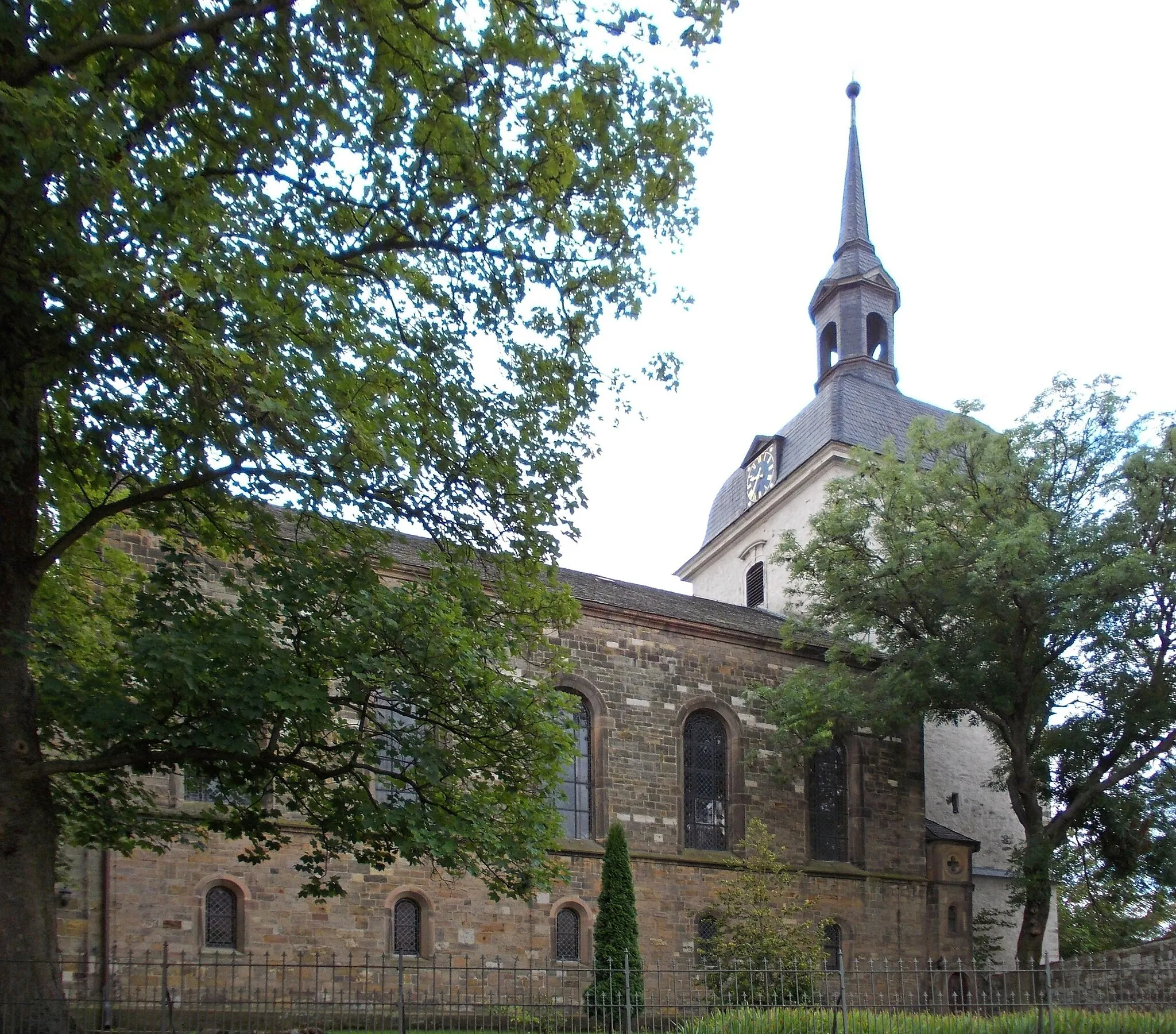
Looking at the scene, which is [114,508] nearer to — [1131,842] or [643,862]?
[643,862]

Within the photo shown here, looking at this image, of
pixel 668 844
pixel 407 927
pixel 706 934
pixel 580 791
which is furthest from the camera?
pixel 668 844

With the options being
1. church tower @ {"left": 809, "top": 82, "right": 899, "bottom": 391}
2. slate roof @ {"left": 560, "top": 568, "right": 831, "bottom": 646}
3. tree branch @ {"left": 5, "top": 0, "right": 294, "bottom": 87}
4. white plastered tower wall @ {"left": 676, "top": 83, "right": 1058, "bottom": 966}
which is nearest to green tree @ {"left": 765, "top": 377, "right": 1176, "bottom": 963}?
slate roof @ {"left": 560, "top": 568, "right": 831, "bottom": 646}

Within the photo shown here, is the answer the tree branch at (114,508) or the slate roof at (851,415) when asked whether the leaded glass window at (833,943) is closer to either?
the slate roof at (851,415)

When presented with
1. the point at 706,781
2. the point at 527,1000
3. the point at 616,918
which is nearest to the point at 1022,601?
the point at 706,781

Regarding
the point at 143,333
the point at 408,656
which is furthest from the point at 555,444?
the point at 143,333

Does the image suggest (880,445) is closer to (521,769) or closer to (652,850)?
(652,850)

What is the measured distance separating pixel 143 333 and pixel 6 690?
3.10 meters

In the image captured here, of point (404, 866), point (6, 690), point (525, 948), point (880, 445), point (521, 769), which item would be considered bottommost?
point (525, 948)

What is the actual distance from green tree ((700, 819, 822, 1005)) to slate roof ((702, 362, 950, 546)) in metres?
13.2

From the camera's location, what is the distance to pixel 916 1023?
1191 cm

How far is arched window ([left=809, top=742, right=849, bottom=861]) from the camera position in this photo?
24766 mm

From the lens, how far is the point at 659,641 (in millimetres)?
23438

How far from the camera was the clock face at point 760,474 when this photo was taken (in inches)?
1383

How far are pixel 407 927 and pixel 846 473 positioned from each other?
56.6 feet
